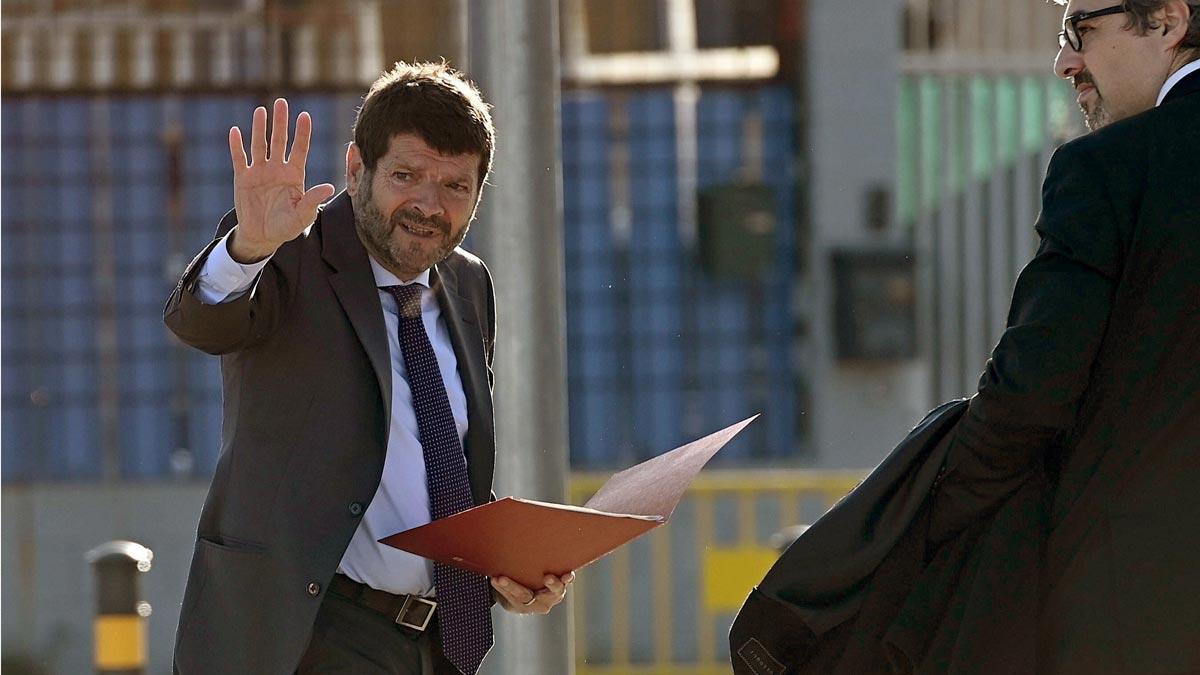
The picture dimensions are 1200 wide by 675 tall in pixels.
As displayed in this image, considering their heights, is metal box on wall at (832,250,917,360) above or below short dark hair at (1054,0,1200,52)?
below

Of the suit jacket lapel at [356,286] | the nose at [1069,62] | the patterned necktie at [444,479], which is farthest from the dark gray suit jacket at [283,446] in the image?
the nose at [1069,62]

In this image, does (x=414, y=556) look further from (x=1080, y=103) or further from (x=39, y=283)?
(x=39, y=283)

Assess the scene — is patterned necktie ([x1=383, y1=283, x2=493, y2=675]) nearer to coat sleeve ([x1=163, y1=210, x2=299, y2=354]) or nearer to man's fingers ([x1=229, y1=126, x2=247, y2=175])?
coat sleeve ([x1=163, y1=210, x2=299, y2=354])

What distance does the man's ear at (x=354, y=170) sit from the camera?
3439 mm

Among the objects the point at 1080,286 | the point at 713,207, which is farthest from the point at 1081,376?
the point at 713,207

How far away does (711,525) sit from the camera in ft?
29.3

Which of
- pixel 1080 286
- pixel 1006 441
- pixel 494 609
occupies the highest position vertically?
pixel 1080 286

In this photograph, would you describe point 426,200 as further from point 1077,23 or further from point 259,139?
point 1077,23

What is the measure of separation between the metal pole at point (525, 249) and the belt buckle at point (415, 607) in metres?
0.69

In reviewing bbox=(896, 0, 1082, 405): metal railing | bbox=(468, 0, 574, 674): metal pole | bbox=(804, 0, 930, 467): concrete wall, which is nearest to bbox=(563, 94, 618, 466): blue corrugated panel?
bbox=(804, 0, 930, 467): concrete wall

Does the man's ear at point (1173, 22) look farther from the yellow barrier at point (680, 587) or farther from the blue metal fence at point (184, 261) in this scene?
the blue metal fence at point (184, 261)

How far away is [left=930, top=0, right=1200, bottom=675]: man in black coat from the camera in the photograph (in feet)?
9.30

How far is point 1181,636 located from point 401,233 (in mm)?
1529

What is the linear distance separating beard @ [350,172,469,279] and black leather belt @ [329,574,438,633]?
0.59 meters
